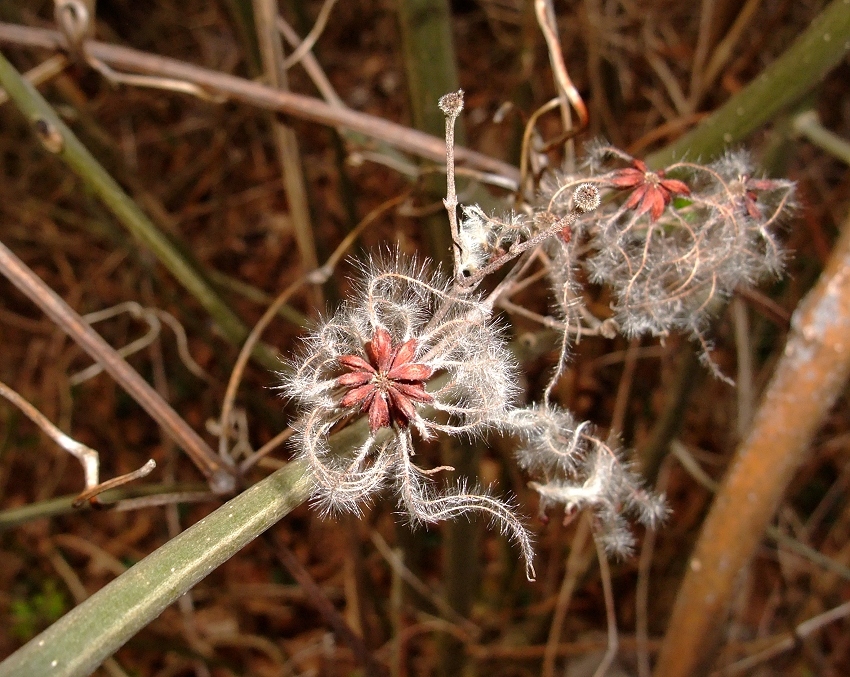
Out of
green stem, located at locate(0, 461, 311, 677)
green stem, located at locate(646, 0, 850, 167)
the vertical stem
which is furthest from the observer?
the vertical stem

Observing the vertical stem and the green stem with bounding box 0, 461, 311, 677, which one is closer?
the green stem with bounding box 0, 461, 311, 677

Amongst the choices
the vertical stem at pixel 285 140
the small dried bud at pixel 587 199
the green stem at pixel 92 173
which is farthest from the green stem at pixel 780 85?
the green stem at pixel 92 173

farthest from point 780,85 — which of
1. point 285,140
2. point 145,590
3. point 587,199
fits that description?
point 145,590

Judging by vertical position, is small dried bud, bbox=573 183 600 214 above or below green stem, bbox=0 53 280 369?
above

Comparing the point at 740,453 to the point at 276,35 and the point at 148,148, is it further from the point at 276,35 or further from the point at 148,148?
the point at 148,148

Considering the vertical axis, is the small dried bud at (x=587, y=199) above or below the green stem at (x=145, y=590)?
above

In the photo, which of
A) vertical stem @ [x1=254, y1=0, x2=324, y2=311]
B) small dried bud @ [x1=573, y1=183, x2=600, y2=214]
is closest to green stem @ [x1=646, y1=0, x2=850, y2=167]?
small dried bud @ [x1=573, y1=183, x2=600, y2=214]

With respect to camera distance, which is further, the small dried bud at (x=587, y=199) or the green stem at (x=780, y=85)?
the green stem at (x=780, y=85)

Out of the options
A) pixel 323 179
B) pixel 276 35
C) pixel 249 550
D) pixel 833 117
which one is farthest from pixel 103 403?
pixel 833 117

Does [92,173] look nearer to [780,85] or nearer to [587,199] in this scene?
[587,199]

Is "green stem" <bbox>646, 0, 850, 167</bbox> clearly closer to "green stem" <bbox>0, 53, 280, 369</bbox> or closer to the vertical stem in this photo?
the vertical stem

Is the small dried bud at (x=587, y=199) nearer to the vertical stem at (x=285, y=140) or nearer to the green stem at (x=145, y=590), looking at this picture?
the green stem at (x=145, y=590)
